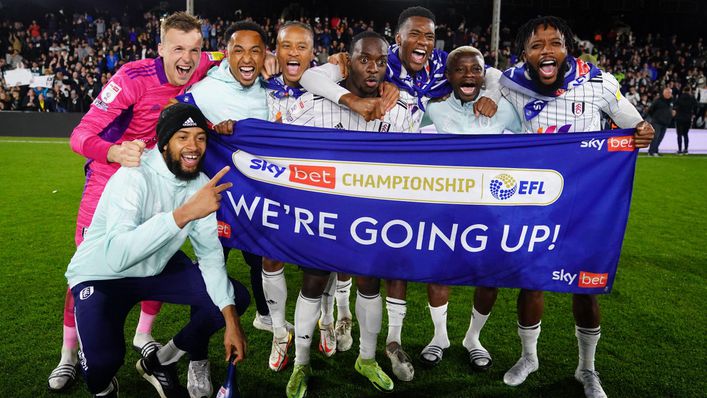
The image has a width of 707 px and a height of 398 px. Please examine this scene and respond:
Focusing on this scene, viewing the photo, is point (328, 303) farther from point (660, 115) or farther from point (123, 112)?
point (660, 115)

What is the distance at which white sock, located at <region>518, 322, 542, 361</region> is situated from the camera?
3352 mm

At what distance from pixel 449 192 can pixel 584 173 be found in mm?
730

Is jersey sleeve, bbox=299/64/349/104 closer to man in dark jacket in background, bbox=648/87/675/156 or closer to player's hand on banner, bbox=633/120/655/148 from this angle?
player's hand on banner, bbox=633/120/655/148

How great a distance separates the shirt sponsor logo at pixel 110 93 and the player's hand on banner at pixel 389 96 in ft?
5.22

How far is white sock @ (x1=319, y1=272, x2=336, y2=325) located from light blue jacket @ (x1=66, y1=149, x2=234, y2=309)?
1.04 metres

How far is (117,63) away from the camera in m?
19.6

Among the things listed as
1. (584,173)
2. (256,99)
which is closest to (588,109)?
(584,173)

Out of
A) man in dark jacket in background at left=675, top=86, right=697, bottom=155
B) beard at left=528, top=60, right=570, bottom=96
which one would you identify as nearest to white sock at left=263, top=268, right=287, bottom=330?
beard at left=528, top=60, right=570, bottom=96

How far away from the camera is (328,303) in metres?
3.87

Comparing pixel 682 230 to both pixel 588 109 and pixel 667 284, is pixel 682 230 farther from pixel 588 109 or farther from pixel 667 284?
pixel 588 109

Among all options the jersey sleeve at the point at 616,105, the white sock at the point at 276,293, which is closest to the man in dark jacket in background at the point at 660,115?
the jersey sleeve at the point at 616,105

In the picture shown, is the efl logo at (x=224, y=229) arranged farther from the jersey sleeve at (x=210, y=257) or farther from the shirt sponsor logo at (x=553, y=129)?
the shirt sponsor logo at (x=553, y=129)

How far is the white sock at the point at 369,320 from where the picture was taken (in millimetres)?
3273

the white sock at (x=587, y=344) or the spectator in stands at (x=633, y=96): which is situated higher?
the spectator in stands at (x=633, y=96)
